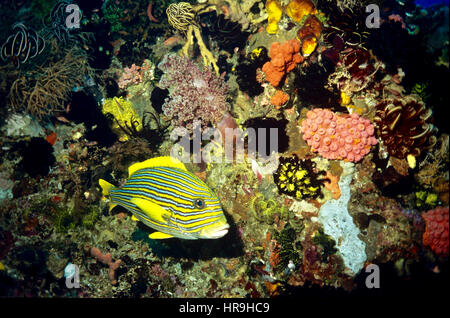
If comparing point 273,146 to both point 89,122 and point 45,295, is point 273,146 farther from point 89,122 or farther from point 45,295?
point 45,295

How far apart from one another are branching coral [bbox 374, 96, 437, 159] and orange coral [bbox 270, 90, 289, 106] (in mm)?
1710

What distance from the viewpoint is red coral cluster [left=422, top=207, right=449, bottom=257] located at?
3512 millimetres

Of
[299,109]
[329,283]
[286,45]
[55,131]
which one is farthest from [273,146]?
[55,131]

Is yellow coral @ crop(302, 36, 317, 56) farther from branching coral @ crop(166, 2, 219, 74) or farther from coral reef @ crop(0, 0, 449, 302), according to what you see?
branching coral @ crop(166, 2, 219, 74)

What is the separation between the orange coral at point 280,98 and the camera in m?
4.19

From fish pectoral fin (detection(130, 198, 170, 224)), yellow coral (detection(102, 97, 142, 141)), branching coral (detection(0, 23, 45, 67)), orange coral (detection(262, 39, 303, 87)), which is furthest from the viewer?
branching coral (detection(0, 23, 45, 67))

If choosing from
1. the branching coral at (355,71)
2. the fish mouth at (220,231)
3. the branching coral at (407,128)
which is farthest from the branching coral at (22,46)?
the branching coral at (407,128)

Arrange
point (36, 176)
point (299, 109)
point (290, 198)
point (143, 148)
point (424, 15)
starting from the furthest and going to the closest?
1. point (424, 15)
2. point (36, 176)
3. point (143, 148)
4. point (299, 109)
5. point (290, 198)

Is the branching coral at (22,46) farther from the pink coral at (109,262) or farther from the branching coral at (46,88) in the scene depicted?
the pink coral at (109,262)

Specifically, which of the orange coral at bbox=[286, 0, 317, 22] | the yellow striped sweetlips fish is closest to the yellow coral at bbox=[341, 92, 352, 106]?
the orange coral at bbox=[286, 0, 317, 22]

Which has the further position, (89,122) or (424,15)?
(424,15)

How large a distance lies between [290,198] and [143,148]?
3.35m

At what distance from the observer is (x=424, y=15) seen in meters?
6.96

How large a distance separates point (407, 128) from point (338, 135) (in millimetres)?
1138
